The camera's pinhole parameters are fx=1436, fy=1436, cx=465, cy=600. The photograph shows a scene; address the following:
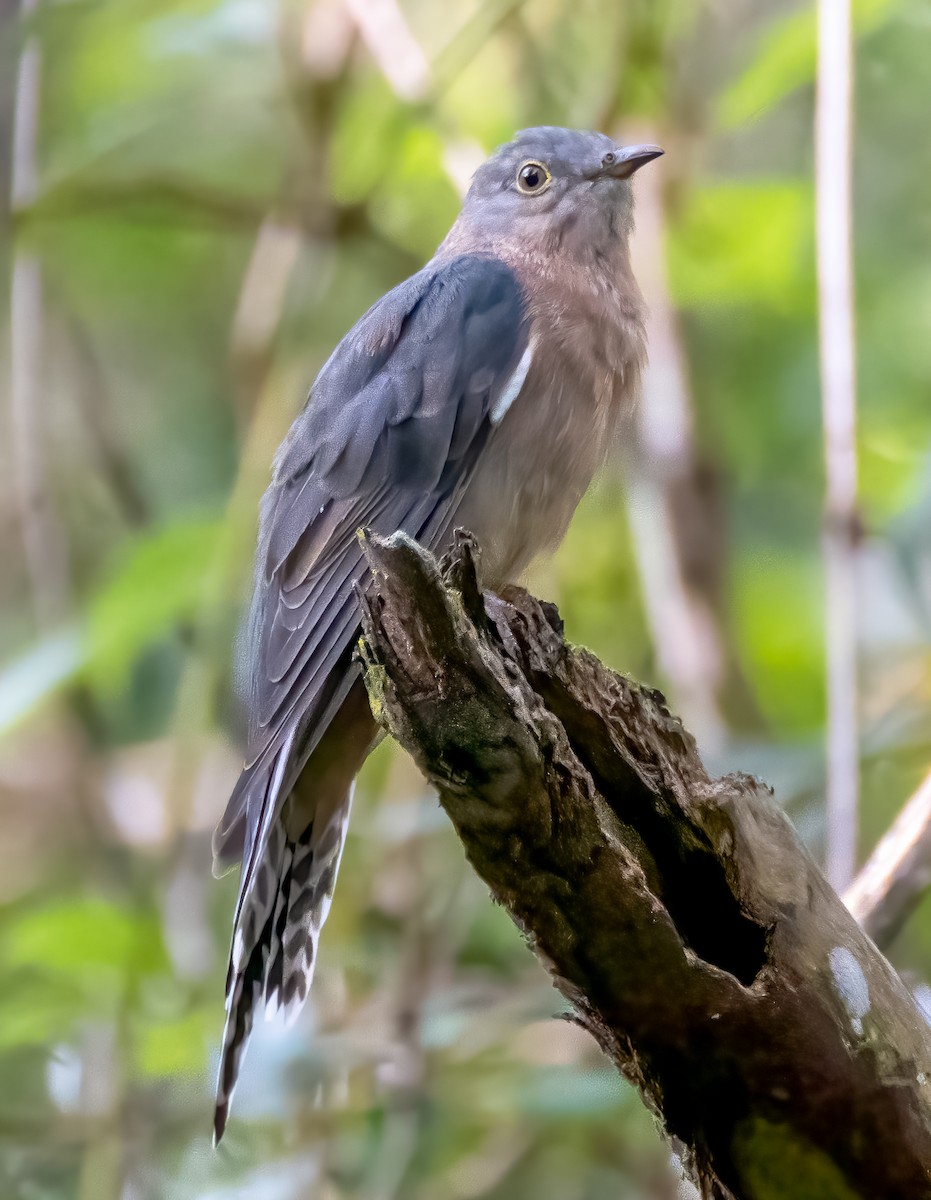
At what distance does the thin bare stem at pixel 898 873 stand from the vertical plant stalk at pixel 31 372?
2.82m

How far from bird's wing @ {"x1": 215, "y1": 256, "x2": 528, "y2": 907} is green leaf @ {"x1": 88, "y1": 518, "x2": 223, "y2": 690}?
0.64 ft

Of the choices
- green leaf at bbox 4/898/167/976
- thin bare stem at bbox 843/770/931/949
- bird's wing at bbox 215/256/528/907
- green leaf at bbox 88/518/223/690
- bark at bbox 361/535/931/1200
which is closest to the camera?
bark at bbox 361/535/931/1200

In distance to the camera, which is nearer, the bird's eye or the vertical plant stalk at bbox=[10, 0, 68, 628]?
the bird's eye

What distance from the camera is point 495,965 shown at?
487 cm

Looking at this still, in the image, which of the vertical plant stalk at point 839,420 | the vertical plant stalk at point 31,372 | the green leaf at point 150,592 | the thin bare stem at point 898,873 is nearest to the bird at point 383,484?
the green leaf at point 150,592

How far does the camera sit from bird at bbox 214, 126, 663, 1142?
342 cm

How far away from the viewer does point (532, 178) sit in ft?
13.8

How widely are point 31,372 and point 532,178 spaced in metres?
1.66

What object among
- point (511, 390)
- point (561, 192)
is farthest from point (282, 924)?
point (561, 192)

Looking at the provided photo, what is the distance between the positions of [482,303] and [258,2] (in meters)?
1.18

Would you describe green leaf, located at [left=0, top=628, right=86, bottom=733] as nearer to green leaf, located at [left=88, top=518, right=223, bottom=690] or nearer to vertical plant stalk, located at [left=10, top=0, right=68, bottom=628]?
green leaf, located at [left=88, top=518, right=223, bottom=690]

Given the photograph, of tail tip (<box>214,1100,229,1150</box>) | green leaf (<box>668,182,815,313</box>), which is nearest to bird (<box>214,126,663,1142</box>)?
tail tip (<box>214,1100,229,1150</box>)

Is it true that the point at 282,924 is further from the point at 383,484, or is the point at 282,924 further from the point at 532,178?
the point at 532,178

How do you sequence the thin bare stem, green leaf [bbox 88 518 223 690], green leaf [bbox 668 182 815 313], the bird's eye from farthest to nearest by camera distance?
green leaf [bbox 668 182 815 313] → the bird's eye → green leaf [bbox 88 518 223 690] → the thin bare stem
